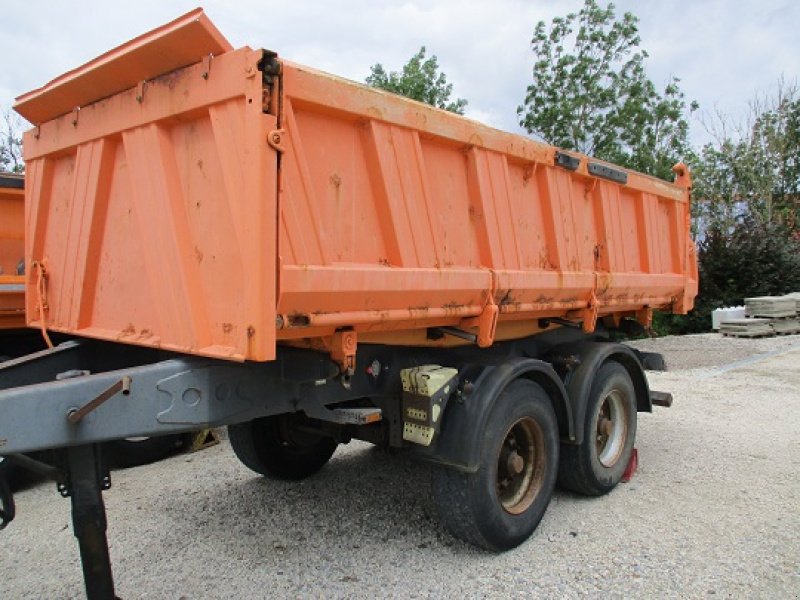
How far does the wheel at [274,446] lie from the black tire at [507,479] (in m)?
1.25

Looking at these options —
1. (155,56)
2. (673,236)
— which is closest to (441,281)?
(155,56)

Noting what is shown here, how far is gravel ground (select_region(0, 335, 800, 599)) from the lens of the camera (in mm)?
3156

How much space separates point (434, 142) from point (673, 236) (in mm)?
3183

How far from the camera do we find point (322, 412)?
3.02 metres

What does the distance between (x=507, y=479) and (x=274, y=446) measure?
1672mm

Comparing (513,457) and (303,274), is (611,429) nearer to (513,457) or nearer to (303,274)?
(513,457)

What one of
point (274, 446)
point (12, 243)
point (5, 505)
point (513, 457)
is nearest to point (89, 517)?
point (5, 505)

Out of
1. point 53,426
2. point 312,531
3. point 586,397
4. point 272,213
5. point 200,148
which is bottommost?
point 312,531

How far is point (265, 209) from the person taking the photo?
2230 millimetres

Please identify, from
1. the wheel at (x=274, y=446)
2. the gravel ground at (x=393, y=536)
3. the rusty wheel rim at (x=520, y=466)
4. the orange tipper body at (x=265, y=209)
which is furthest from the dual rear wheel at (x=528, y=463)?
the wheel at (x=274, y=446)

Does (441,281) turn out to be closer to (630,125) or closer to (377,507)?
(377,507)

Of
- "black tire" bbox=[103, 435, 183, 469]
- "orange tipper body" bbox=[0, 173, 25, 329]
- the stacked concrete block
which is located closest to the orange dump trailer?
"black tire" bbox=[103, 435, 183, 469]

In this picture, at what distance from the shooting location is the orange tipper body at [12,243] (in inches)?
186

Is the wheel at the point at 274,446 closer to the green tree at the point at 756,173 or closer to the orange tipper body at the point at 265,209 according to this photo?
the orange tipper body at the point at 265,209
